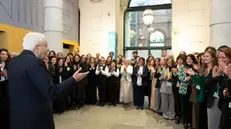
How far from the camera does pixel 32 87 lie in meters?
1.62

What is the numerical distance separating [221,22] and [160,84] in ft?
6.70

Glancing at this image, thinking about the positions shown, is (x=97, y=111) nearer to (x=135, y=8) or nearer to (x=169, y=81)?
(x=169, y=81)

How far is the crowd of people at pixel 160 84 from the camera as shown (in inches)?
105

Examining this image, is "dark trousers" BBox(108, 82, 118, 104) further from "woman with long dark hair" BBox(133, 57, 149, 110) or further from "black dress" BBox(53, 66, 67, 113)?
"black dress" BBox(53, 66, 67, 113)

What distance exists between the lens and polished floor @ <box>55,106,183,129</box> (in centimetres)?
412

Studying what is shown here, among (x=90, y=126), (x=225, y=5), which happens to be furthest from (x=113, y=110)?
(x=225, y=5)

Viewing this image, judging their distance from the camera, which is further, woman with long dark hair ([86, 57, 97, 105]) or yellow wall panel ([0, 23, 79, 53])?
woman with long dark hair ([86, 57, 97, 105])

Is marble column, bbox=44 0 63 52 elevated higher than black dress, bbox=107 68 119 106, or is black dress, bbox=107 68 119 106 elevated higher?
marble column, bbox=44 0 63 52

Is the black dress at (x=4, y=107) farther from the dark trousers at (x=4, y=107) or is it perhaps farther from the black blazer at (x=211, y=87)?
the black blazer at (x=211, y=87)

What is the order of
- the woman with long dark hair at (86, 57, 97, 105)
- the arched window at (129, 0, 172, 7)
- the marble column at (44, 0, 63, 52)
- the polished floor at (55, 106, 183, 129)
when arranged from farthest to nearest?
the arched window at (129, 0, 172, 7)
the marble column at (44, 0, 63, 52)
the woman with long dark hair at (86, 57, 97, 105)
the polished floor at (55, 106, 183, 129)

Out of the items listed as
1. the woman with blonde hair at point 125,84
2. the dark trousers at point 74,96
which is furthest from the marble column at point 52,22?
the woman with blonde hair at point 125,84

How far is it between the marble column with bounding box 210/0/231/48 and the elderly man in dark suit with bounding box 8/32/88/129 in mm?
3817

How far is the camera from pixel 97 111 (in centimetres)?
539

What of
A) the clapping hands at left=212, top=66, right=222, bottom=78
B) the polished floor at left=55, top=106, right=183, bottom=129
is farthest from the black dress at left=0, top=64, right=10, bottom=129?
the clapping hands at left=212, top=66, right=222, bottom=78
